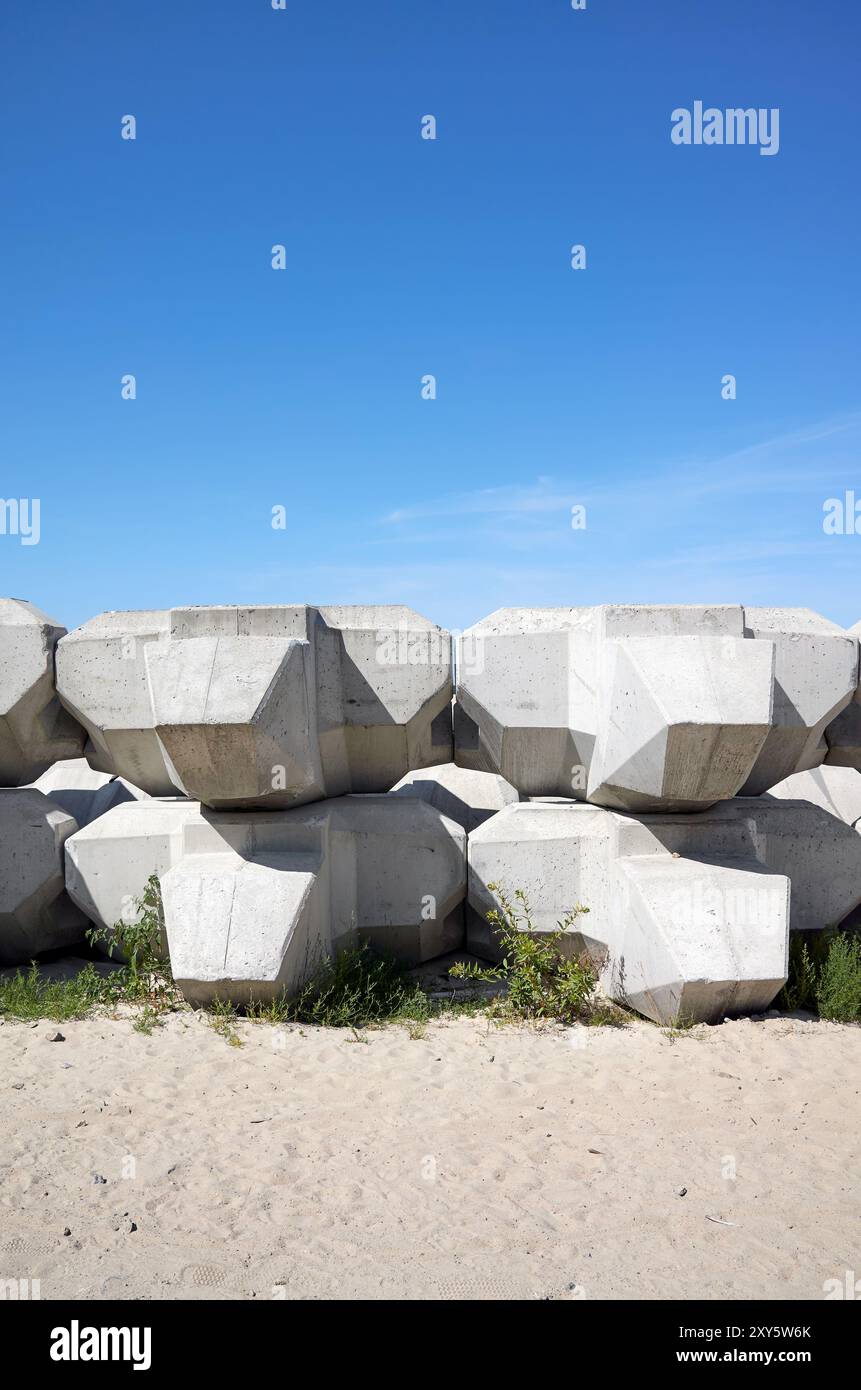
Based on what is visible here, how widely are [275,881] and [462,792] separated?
4599 mm

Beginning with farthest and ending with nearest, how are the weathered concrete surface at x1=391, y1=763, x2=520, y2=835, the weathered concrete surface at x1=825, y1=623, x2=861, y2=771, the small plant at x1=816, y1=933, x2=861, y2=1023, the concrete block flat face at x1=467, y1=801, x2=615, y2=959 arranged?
the weathered concrete surface at x1=391, y1=763, x2=520, y2=835
the weathered concrete surface at x1=825, y1=623, x2=861, y2=771
the concrete block flat face at x1=467, y1=801, x2=615, y2=959
the small plant at x1=816, y1=933, x2=861, y2=1023

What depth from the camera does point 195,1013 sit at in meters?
4.82

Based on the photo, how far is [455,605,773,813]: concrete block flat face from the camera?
4.75 m

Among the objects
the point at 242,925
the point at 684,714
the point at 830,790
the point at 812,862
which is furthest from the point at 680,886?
the point at 830,790

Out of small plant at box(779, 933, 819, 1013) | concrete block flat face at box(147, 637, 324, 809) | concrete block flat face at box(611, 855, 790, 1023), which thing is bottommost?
small plant at box(779, 933, 819, 1013)

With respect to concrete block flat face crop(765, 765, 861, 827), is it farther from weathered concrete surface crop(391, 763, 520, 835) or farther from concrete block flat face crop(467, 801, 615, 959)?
concrete block flat face crop(467, 801, 615, 959)

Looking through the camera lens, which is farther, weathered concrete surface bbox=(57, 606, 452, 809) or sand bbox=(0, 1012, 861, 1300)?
weathered concrete surface bbox=(57, 606, 452, 809)

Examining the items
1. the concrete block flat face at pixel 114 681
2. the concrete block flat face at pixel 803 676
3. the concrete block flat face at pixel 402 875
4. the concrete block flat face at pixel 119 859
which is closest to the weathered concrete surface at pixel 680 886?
the concrete block flat face at pixel 402 875

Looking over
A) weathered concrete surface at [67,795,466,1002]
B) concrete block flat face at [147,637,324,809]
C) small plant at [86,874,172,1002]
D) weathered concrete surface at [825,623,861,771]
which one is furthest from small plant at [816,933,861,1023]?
small plant at [86,874,172,1002]

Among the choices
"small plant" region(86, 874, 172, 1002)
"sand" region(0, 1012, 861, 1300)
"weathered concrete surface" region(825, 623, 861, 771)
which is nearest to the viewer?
"sand" region(0, 1012, 861, 1300)

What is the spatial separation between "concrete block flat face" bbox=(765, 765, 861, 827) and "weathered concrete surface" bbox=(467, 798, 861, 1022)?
253cm

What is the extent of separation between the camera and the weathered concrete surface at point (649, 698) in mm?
4770

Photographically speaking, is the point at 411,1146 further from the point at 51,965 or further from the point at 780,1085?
the point at 51,965

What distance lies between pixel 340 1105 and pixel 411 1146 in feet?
1.37
